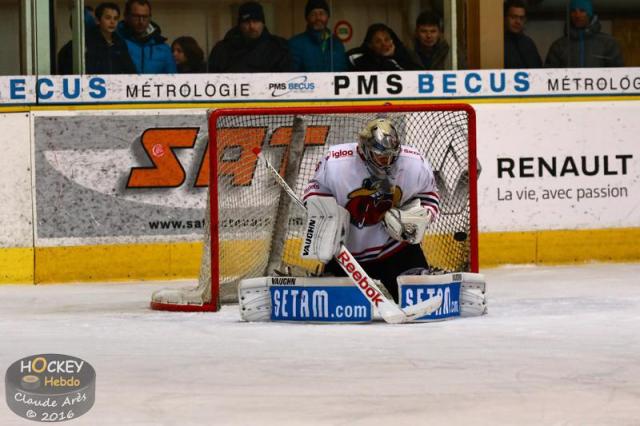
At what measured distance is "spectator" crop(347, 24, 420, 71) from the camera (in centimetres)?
945

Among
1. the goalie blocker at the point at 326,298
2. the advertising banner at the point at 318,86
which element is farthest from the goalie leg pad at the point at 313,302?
the advertising banner at the point at 318,86

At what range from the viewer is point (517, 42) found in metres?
9.83

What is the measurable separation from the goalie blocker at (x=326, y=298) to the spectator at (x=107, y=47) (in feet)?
9.33

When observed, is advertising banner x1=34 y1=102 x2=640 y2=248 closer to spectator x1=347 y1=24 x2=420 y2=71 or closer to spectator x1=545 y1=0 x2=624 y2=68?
spectator x1=545 y1=0 x2=624 y2=68

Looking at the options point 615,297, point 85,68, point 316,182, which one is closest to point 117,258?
point 85,68

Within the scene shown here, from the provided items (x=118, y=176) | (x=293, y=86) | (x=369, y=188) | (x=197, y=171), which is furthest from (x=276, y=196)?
(x=293, y=86)

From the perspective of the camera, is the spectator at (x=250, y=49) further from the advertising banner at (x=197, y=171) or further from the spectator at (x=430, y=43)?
the spectator at (x=430, y=43)

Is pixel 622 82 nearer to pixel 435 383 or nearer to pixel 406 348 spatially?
pixel 406 348

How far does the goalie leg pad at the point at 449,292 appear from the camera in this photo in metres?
6.55

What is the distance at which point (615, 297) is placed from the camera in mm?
7516

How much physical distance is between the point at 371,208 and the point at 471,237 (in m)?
0.58

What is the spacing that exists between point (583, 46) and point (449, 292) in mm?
3829

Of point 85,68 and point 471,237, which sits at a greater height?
point 85,68

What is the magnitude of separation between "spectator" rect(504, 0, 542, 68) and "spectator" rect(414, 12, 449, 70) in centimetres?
46
